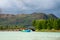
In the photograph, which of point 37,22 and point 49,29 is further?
point 37,22

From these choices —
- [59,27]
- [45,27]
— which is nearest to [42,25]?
[45,27]

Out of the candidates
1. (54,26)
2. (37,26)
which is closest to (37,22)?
(37,26)

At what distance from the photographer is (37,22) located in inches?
5605

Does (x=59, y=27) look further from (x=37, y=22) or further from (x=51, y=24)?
(x=37, y=22)

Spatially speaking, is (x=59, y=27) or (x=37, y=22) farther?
(x=37, y=22)

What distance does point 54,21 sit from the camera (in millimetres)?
135000

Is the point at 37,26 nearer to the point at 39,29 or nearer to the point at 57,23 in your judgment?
the point at 39,29

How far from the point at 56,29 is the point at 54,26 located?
2.28 metres

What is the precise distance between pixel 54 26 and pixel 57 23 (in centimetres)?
283

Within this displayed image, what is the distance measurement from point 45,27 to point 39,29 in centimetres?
419

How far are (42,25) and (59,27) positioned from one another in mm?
11774

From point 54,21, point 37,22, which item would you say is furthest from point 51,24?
point 37,22

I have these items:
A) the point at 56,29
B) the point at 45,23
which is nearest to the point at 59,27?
the point at 56,29

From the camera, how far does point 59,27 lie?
130250 mm
